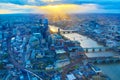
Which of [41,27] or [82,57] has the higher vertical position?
[41,27]

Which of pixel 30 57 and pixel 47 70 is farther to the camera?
pixel 30 57

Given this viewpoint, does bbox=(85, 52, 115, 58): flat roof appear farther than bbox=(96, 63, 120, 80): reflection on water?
Yes

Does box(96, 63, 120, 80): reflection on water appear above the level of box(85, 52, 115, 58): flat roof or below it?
below

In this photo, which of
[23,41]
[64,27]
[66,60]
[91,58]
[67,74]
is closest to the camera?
[67,74]

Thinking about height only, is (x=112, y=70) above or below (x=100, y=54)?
below

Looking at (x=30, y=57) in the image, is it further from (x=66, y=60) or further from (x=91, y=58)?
(x=91, y=58)

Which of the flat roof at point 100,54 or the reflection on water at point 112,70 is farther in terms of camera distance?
the flat roof at point 100,54

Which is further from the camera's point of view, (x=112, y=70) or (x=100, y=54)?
(x=100, y=54)

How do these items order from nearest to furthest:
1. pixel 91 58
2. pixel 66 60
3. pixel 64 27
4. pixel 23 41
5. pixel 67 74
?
pixel 67 74
pixel 66 60
pixel 91 58
pixel 23 41
pixel 64 27

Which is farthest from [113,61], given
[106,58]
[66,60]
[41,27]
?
[41,27]

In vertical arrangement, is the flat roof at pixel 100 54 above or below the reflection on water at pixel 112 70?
above
